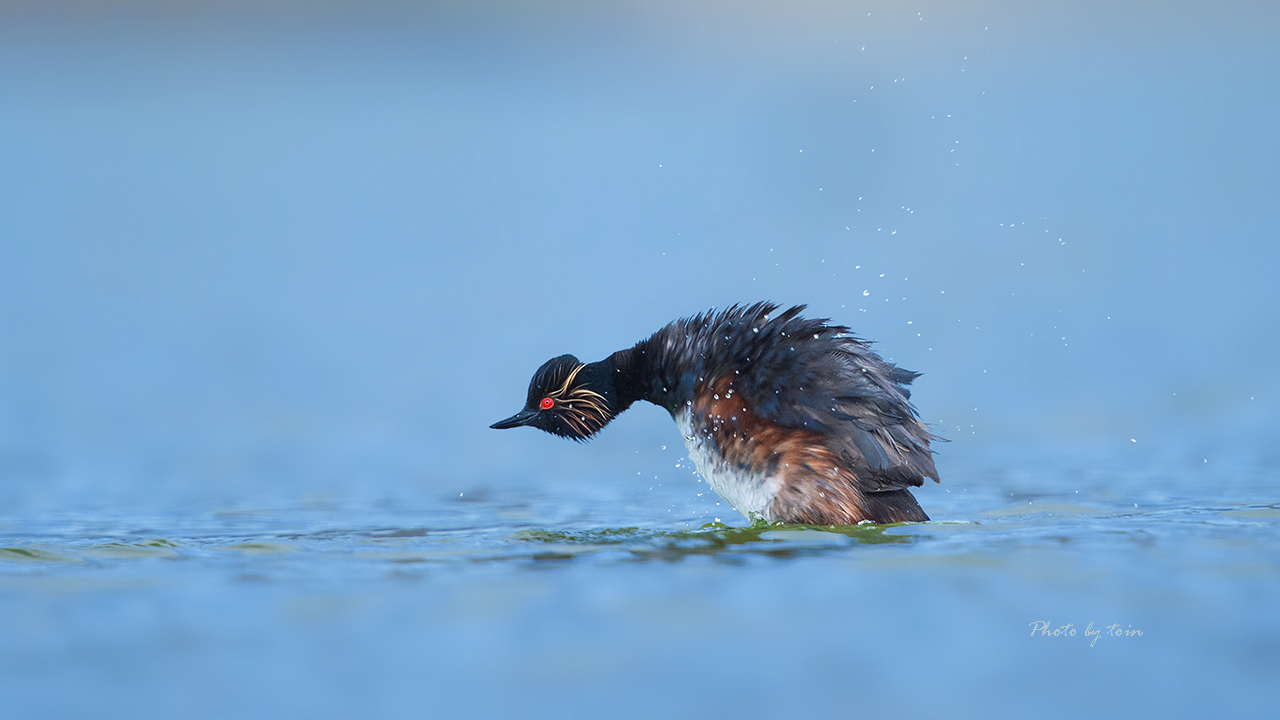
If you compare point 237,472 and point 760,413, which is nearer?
point 760,413

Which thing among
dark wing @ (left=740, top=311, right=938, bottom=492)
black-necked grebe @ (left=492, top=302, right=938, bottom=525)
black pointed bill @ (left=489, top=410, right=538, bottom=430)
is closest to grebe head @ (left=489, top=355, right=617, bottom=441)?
black pointed bill @ (left=489, top=410, right=538, bottom=430)

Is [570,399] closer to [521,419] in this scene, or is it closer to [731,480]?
[521,419]

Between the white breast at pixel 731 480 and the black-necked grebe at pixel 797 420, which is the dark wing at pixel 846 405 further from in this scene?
the white breast at pixel 731 480

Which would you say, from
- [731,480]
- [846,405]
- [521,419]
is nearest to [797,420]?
[846,405]

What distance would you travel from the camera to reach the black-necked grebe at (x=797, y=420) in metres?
7.16

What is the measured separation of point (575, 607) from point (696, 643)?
646 mm

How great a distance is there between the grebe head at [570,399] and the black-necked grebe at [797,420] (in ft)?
2.37

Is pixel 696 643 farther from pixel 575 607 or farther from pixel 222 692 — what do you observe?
pixel 222 692

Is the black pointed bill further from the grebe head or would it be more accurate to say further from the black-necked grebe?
the black-necked grebe

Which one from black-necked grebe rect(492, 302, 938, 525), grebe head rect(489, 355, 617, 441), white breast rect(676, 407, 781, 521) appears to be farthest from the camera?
grebe head rect(489, 355, 617, 441)

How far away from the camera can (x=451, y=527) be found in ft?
24.9

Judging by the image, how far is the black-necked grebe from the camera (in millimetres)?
7164

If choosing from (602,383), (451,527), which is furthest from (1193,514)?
(451,527)

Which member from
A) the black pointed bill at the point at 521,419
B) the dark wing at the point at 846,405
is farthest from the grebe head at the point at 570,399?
the dark wing at the point at 846,405
